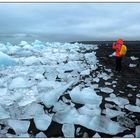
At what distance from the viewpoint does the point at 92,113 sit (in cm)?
368

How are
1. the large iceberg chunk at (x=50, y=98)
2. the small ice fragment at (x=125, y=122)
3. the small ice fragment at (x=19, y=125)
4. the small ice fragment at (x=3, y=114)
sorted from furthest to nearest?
1. the large iceberg chunk at (x=50, y=98)
2. the small ice fragment at (x=3, y=114)
3. the small ice fragment at (x=125, y=122)
4. the small ice fragment at (x=19, y=125)

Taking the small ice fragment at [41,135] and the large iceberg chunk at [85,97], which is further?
the large iceberg chunk at [85,97]

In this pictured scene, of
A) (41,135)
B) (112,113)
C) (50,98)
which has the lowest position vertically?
(41,135)

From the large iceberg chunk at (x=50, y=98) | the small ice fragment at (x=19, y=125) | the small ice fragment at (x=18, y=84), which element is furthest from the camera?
the small ice fragment at (x=18, y=84)

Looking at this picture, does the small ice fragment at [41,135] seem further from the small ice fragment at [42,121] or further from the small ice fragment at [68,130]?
the small ice fragment at [68,130]

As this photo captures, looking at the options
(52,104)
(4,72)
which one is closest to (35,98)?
(52,104)

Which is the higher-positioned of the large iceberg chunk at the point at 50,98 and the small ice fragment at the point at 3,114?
the large iceberg chunk at the point at 50,98

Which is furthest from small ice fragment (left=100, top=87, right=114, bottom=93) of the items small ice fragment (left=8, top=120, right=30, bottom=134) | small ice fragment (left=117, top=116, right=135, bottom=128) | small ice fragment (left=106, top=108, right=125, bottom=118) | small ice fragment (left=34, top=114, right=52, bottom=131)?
small ice fragment (left=8, top=120, right=30, bottom=134)

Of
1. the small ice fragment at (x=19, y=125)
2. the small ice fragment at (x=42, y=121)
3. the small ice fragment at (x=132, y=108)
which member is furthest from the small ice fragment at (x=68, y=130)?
the small ice fragment at (x=132, y=108)

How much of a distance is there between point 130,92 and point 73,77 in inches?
64.9

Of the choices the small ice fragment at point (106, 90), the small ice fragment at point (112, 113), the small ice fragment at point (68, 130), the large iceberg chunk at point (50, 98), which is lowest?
the small ice fragment at point (68, 130)

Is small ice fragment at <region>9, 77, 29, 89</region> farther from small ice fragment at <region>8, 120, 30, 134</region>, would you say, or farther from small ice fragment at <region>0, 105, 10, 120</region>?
small ice fragment at <region>8, 120, 30, 134</region>

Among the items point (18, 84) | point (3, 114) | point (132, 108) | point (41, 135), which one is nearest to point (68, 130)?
point (41, 135)

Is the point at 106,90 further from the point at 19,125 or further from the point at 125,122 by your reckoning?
the point at 19,125
